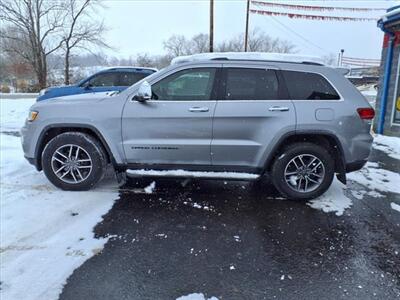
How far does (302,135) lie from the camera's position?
4.37m

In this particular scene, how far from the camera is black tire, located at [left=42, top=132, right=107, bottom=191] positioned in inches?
175

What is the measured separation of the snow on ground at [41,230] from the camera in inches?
105

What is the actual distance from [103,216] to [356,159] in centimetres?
325

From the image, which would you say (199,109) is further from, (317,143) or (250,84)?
(317,143)

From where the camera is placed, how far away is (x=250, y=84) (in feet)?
14.2

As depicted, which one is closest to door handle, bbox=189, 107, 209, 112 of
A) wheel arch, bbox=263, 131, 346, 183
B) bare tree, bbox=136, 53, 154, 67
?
wheel arch, bbox=263, 131, 346, 183

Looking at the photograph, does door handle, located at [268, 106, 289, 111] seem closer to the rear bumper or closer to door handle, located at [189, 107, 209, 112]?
door handle, located at [189, 107, 209, 112]

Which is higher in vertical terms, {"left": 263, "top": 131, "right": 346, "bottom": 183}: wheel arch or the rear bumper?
{"left": 263, "top": 131, "right": 346, "bottom": 183}: wheel arch

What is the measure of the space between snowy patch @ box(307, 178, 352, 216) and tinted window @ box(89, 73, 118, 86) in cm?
755

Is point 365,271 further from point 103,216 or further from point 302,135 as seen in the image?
point 103,216

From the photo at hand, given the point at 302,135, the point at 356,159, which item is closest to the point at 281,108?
the point at 302,135

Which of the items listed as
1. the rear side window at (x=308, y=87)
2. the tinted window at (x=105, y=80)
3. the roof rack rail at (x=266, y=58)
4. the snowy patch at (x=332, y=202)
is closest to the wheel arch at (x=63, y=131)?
the roof rack rail at (x=266, y=58)

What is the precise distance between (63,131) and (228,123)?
7.52 ft

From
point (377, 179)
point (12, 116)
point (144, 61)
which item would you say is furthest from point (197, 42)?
point (377, 179)
